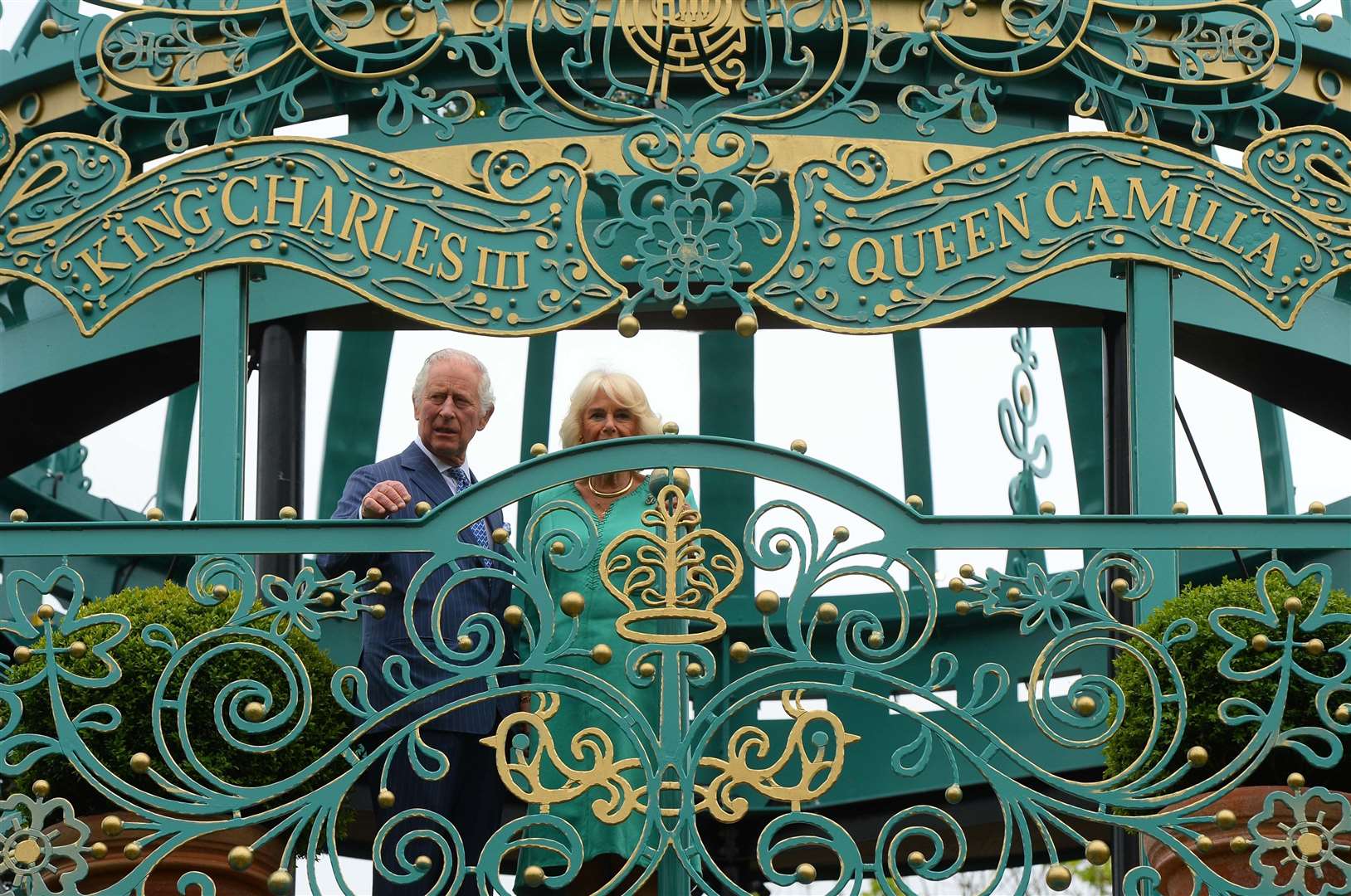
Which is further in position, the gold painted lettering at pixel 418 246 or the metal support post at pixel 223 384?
the metal support post at pixel 223 384

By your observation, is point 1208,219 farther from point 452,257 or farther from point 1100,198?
point 452,257

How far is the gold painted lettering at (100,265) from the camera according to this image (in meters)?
6.19

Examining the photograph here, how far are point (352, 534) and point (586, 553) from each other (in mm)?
585

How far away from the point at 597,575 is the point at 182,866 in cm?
132

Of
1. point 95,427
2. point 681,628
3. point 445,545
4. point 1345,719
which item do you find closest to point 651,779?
point 681,628

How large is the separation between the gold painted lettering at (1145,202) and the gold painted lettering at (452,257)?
6.03 feet

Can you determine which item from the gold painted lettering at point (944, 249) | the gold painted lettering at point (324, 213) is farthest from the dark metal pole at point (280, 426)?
the gold painted lettering at point (944, 249)

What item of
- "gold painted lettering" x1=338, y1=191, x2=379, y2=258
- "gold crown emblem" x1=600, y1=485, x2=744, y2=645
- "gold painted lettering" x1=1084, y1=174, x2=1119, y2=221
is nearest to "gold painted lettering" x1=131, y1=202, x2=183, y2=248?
"gold painted lettering" x1=338, y1=191, x2=379, y2=258

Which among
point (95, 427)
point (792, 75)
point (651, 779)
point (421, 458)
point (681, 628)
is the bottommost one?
point (651, 779)

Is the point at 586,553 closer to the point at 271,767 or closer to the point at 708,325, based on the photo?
the point at 271,767

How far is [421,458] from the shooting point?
20.3 ft

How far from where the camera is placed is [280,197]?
620 cm

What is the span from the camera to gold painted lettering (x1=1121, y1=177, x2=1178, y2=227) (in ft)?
20.4

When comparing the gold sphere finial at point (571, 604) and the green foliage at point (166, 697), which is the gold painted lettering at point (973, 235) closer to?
the gold sphere finial at point (571, 604)
